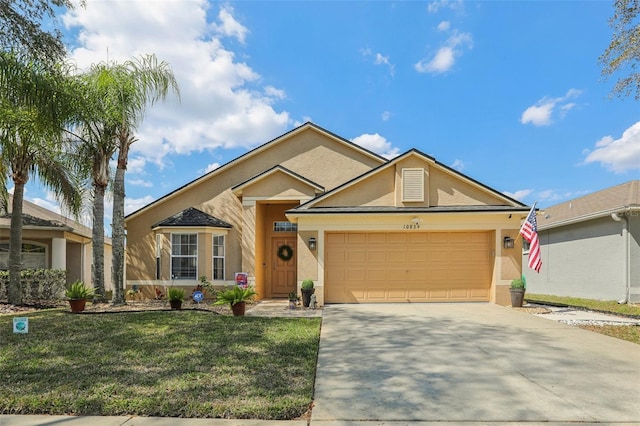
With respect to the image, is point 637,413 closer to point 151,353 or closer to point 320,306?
point 151,353

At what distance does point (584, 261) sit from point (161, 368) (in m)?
17.6

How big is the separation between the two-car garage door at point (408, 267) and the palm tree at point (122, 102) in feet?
23.2

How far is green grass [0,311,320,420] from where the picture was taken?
418 centimetres

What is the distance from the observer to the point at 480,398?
4.53m

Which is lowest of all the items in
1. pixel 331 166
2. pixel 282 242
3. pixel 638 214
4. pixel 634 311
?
pixel 634 311

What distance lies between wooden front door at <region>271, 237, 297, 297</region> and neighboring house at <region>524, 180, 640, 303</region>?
8.99 meters

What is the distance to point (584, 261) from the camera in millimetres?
16500

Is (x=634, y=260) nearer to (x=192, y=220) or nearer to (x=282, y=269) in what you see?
(x=282, y=269)

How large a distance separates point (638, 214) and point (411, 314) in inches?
396

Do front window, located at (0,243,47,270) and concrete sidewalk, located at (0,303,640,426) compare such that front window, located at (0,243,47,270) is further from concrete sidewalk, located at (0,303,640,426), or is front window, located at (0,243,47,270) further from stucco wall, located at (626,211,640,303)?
stucco wall, located at (626,211,640,303)

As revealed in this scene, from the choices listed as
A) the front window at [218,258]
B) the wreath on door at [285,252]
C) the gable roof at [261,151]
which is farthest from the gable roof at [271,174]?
the wreath on door at [285,252]

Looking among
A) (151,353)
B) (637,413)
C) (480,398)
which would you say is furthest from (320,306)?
(637,413)

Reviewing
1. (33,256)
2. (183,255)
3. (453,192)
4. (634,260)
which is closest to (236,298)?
(183,255)

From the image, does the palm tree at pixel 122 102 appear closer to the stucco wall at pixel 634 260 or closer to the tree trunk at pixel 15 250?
the tree trunk at pixel 15 250
